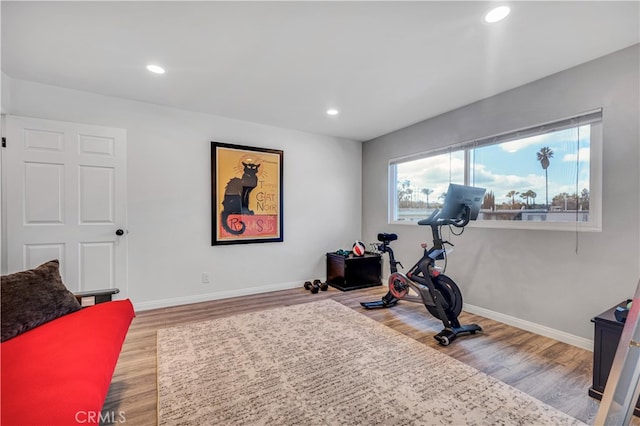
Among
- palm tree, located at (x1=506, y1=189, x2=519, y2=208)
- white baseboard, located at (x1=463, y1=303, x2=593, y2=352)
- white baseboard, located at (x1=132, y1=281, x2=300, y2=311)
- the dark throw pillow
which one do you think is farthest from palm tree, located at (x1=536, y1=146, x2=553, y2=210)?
the dark throw pillow

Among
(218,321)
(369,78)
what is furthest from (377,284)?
(369,78)

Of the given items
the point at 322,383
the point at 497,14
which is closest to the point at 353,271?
the point at 322,383

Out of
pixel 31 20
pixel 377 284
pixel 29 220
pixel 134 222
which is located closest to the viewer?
pixel 31 20

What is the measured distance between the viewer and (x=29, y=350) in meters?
1.29

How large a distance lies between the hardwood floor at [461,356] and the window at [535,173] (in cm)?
107

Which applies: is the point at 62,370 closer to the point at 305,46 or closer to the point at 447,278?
the point at 305,46

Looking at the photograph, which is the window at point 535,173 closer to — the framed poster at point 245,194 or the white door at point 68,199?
the framed poster at point 245,194

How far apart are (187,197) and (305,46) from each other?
91.9 inches

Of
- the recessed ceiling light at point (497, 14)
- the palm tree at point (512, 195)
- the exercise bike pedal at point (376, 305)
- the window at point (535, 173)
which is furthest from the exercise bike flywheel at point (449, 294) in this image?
the recessed ceiling light at point (497, 14)

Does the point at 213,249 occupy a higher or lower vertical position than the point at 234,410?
higher

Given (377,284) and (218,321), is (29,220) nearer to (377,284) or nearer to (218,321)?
(218,321)

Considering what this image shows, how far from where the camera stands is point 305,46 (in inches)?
84.0

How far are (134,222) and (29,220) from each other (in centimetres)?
84

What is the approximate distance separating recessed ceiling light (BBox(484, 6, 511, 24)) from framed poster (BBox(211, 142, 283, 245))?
286 cm
